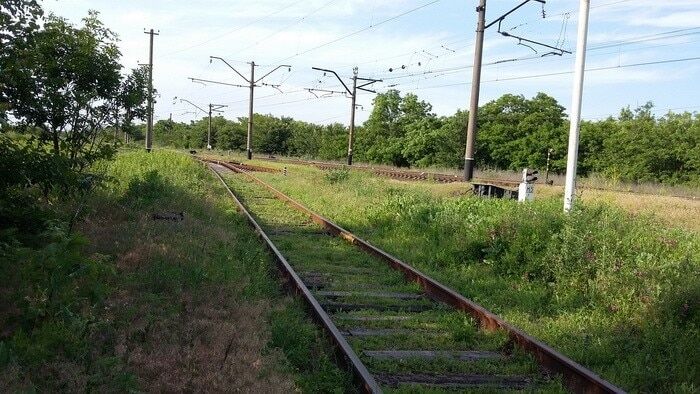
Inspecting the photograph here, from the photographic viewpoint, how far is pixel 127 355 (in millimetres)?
5043

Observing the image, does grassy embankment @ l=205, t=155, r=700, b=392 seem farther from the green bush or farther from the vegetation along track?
the green bush

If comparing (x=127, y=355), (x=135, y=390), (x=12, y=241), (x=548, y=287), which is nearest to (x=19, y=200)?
(x=12, y=241)

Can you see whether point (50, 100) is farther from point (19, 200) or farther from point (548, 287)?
point (548, 287)

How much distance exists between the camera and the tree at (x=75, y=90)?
9.23 m

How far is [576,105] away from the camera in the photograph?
11.4 meters

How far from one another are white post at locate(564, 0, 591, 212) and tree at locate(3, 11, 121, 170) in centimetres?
837

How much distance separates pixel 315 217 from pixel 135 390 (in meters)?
11.3

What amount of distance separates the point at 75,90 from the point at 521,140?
56.3 meters

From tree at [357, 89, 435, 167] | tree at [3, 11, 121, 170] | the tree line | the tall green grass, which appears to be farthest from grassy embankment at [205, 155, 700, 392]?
tree at [357, 89, 435, 167]

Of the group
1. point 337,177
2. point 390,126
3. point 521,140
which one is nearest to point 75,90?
point 337,177

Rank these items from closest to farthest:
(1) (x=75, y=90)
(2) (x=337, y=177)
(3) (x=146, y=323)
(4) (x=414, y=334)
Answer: (3) (x=146, y=323) → (4) (x=414, y=334) → (1) (x=75, y=90) → (2) (x=337, y=177)

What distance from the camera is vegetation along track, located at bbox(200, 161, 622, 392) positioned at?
17.2ft

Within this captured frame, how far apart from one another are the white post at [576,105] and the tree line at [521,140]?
933 inches

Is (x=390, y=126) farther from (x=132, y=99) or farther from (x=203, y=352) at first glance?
(x=203, y=352)
